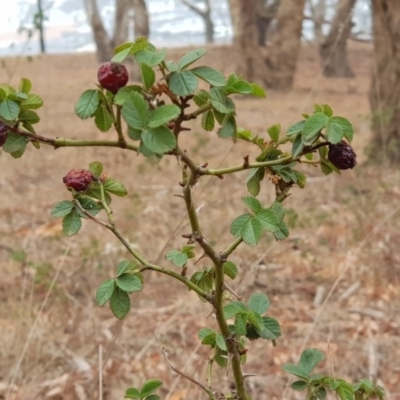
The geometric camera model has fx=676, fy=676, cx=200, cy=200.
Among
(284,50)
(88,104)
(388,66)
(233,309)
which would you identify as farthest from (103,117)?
(284,50)

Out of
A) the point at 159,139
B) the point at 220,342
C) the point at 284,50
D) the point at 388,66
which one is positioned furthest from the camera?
the point at 284,50

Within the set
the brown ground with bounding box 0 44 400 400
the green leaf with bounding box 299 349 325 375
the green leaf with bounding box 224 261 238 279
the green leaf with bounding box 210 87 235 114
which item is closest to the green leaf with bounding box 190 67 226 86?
the green leaf with bounding box 210 87 235 114

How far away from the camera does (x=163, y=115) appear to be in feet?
1.73

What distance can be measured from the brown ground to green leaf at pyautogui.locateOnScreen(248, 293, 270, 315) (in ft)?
0.88

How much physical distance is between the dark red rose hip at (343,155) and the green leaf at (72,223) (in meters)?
0.25

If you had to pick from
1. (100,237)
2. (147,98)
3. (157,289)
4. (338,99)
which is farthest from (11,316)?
(338,99)

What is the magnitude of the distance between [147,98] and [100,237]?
2993mm

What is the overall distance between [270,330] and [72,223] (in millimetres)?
259

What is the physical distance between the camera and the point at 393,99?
4.66 m

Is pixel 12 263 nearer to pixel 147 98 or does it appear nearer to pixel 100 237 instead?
pixel 100 237

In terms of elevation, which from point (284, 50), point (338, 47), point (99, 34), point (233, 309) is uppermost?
point (233, 309)

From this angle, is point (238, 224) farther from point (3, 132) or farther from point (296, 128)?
point (3, 132)

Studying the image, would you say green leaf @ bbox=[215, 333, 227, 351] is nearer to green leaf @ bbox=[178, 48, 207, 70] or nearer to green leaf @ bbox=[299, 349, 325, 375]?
green leaf @ bbox=[299, 349, 325, 375]

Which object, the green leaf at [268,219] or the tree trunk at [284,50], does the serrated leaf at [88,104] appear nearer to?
the green leaf at [268,219]
